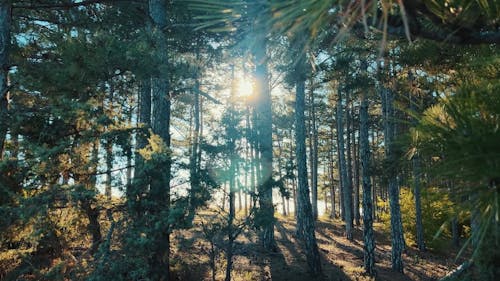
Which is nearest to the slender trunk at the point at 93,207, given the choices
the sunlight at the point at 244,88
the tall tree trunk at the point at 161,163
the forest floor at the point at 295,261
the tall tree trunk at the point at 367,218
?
the tall tree trunk at the point at 161,163

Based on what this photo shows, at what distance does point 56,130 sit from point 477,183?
20.0 feet

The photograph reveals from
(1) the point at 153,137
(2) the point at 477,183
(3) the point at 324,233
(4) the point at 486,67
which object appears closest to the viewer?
(2) the point at 477,183

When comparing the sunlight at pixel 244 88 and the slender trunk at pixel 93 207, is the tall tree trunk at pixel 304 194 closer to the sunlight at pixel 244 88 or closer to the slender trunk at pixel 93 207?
the sunlight at pixel 244 88

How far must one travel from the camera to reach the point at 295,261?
1149cm

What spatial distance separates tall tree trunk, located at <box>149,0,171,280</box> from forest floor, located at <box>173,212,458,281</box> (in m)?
1.20

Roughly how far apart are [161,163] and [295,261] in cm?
798

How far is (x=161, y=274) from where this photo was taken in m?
5.61

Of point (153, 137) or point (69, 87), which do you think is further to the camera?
point (69, 87)

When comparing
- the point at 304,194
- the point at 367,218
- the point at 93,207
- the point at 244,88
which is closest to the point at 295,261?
the point at 304,194

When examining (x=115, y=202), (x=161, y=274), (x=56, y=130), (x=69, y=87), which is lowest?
(x=161, y=274)

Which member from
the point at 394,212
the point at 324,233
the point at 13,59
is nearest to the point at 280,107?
the point at 324,233

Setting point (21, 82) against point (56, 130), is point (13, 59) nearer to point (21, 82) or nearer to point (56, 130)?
point (21, 82)

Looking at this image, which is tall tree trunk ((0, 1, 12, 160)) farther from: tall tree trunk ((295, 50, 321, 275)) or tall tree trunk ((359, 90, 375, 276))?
tall tree trunk ((359, 90, 375, 276))

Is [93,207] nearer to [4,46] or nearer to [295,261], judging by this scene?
[4,46]
